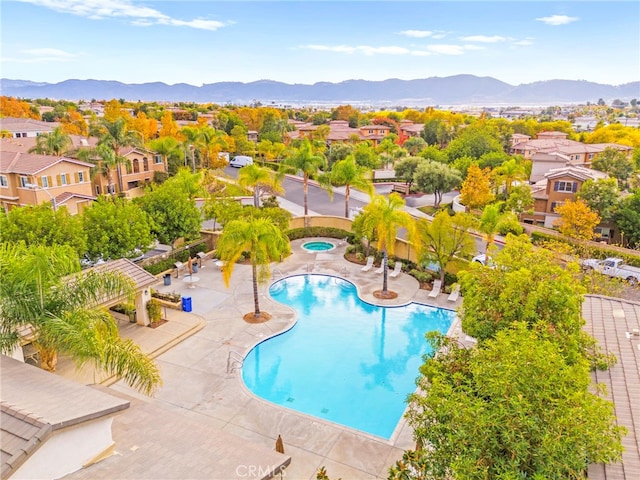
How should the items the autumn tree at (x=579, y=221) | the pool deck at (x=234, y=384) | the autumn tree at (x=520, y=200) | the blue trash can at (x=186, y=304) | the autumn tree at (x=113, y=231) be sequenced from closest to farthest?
the pool deck at (x=234, y=384), the blue trash can at (x=186, y=304), the autumn tree at (x=113, y=231), the autumn tree at (x=579, y=221), the autumn tree at (x=520, y=200)

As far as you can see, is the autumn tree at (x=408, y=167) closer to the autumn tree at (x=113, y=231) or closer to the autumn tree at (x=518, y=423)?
the autumn tree at (x=113, y=231)

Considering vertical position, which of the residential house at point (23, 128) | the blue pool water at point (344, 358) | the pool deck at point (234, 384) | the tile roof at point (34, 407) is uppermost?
the residential house at point (23, 128)

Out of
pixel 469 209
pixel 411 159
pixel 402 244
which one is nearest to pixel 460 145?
pixel 411 159

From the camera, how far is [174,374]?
17188mm

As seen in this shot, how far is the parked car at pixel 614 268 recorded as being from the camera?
96.2ft

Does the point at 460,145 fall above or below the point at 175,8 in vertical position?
below

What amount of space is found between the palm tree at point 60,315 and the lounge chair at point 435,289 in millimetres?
16567

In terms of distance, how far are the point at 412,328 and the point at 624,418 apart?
40.4ft

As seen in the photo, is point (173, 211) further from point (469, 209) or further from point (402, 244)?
point (469, 209)

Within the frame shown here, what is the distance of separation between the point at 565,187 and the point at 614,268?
41.8 feet

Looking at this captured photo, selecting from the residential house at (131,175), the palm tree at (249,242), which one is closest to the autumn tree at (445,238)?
the palm tree at (249,242)

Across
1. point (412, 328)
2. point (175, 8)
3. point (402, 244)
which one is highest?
point (175, 8)

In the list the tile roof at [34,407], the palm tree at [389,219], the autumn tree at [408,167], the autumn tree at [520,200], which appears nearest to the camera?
the tile roof at [34,407]

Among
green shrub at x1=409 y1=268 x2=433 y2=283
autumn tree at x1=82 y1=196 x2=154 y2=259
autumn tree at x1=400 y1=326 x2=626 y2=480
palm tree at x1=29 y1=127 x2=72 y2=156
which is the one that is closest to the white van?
palm tree at x1=29 y1=127 x2=72 y2=156
